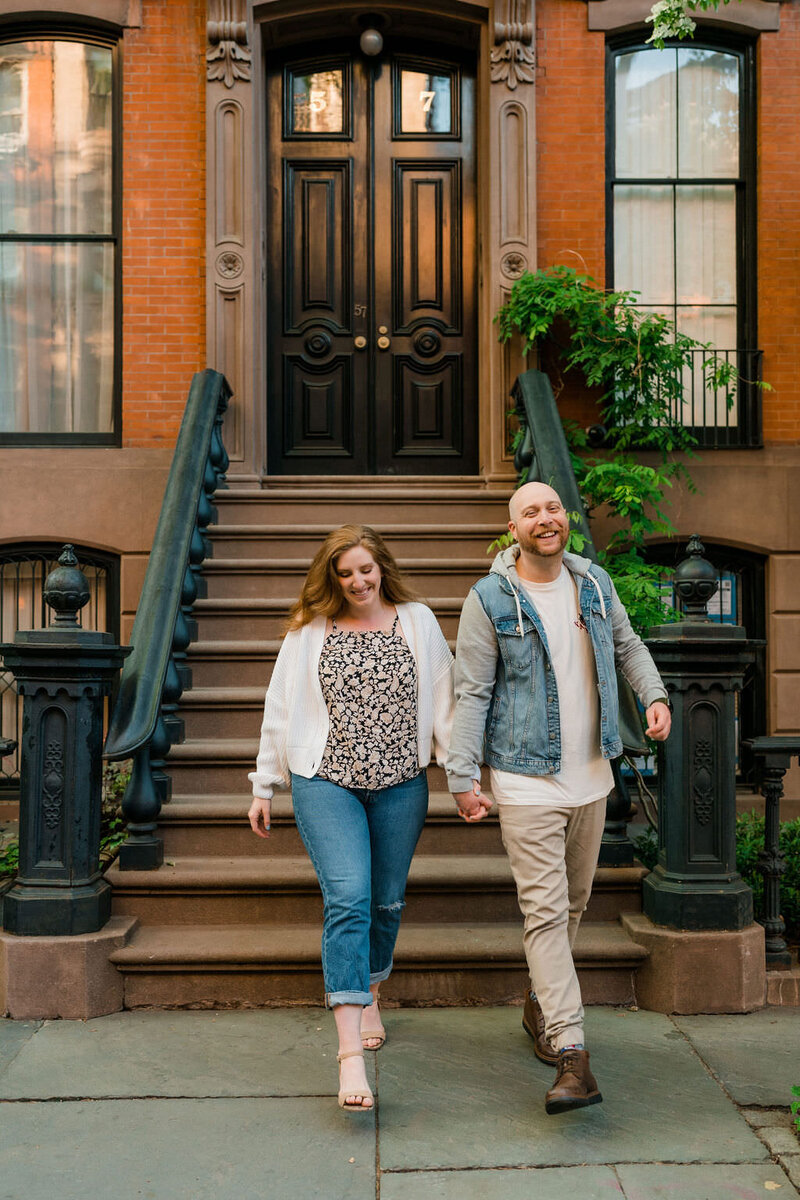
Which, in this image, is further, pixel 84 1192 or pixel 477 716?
pixel 477 716

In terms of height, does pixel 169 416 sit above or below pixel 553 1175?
above

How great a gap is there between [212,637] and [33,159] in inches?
172

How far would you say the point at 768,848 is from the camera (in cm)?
471

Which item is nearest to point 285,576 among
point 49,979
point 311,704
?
point 49,979

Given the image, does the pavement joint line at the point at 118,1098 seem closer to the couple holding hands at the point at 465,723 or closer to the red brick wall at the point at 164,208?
the couple holding hands at the point at 465,723

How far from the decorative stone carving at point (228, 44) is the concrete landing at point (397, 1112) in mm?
Answer: 6415

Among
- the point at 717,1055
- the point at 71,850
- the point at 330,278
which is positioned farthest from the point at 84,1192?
the point at 330,278

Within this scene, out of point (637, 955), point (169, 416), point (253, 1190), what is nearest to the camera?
point (253, 1190)

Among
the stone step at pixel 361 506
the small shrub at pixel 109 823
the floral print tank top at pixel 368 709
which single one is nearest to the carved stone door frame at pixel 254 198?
the stone step at pixel 361 506

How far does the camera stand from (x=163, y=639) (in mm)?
5031

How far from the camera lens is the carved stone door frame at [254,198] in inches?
302

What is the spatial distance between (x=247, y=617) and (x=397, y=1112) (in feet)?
10.9

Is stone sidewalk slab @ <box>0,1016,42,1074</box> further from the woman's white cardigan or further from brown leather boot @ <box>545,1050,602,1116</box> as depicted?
brown leather boot @ <box>545,1050,602,1116</box>

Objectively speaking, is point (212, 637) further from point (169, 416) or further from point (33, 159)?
point (33, 159)
